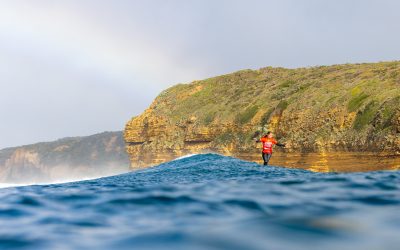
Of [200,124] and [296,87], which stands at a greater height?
[296,87]

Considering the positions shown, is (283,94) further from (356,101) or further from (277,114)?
(356,101)

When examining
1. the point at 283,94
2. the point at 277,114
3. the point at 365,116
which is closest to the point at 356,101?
the point at 365,116

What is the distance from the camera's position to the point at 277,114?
48250mm

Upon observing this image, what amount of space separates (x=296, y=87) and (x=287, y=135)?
382 inches

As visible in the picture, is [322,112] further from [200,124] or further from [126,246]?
[126,246]

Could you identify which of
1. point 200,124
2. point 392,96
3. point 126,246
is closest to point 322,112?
point 392,96

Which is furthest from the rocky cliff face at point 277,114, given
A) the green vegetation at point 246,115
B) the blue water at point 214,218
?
the blue water at point 214,218

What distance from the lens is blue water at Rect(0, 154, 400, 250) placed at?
439cm

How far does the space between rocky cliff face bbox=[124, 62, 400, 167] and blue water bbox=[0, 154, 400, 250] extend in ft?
84.3

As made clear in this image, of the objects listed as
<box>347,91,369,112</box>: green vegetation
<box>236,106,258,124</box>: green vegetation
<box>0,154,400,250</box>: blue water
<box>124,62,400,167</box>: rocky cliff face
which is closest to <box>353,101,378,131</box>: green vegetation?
<box>124,62,400,167</box>: rocky cliff face

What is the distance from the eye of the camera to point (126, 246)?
4469 millimetres

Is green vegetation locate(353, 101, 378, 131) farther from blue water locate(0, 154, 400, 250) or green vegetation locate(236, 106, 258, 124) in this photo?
blue water locate(0, 154, 400, 250)

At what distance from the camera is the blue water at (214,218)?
14.4ft

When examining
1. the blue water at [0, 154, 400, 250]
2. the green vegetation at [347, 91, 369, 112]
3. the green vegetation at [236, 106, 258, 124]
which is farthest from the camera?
the green vegetation at [236, 106, 258, 124]
